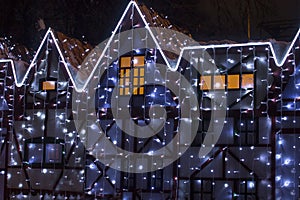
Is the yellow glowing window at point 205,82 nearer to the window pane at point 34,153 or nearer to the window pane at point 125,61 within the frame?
the window pane at point 125,61

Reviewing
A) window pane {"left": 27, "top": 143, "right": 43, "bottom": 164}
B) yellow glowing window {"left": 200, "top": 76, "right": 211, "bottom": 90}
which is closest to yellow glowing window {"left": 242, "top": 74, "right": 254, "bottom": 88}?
yellow glowing window {"left": 200, "top": 76, "right": 211, "bottom": 90}

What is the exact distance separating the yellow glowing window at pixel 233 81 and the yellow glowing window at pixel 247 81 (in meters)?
0.13

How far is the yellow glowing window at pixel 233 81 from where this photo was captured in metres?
12.4

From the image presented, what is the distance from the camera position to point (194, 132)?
12641 mm

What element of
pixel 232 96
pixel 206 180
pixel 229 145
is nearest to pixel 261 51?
pixel 232 96

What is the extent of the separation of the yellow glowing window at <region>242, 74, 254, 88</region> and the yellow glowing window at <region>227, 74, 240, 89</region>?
13 centimetres

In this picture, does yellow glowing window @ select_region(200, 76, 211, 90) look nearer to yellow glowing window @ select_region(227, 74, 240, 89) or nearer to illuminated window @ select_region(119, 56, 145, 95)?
yellow glowing window @ select_region(227, 74, 240, 89)

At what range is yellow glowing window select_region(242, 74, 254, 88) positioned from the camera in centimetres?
1222

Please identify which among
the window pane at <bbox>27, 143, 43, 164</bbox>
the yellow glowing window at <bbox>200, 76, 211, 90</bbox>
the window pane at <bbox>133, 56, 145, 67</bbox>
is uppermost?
the window pane at <bbox>133, 56, 145, 67</bbox>

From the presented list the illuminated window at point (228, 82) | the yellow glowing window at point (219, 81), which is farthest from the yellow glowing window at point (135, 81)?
the yellow glowing window at point (219, 81)

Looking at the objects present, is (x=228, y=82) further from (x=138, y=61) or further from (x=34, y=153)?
(x=34, y=153)

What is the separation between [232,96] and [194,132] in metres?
1.18

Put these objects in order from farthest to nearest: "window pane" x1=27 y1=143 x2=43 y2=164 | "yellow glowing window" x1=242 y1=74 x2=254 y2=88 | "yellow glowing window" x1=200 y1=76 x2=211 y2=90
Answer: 1. "window pane" x1=27 y1=143 x2=43 y2=164
2. "yellow glowing window" x1=200 y1=76 x2=211 y2=90
3. "yellow glowing window" x1=242 y1=74 x2=254 y2=88

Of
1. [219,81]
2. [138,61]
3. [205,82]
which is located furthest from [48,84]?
[219,81]
